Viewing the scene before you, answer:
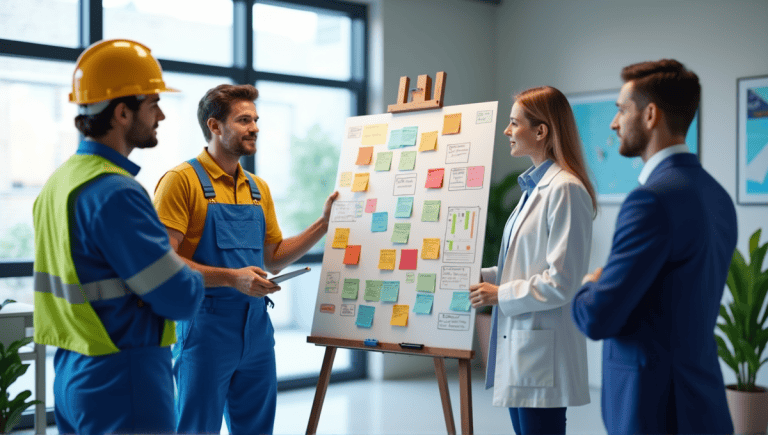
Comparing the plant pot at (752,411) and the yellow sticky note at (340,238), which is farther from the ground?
the yellow sticky note at (340,238)

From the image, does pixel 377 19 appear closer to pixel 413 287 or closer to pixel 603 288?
pixel 413 287

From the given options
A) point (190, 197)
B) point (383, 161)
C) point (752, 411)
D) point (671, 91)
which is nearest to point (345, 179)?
point (383, 161)

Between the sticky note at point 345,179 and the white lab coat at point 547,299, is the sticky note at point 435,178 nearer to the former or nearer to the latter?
the sticky note at point 345,179

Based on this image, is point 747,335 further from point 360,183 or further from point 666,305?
point 666,305

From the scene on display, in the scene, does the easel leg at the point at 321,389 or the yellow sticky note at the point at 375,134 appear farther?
the yellow sticky note at the point at 375,134

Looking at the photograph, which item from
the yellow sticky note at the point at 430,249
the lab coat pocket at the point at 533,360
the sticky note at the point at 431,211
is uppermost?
the sticky note at the point at 431,211

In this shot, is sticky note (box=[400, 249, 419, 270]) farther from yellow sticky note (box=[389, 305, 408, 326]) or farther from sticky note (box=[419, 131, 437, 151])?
sticky note (box=[419, 131, 437, 151])

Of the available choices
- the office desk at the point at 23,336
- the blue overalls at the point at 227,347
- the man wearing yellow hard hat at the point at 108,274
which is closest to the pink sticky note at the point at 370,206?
the blue overalls at the point at 227,347

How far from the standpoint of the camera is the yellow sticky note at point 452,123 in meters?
3.02

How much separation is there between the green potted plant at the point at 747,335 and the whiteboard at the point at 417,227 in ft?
6.19

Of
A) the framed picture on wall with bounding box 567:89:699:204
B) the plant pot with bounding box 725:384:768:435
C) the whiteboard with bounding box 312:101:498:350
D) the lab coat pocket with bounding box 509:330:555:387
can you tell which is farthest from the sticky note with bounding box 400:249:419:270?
the framed picture on wall with bounding box 567:89:699:204

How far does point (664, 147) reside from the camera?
174cm

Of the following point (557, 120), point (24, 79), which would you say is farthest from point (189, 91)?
point (557, 120)

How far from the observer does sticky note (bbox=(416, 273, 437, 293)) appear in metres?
2.89
